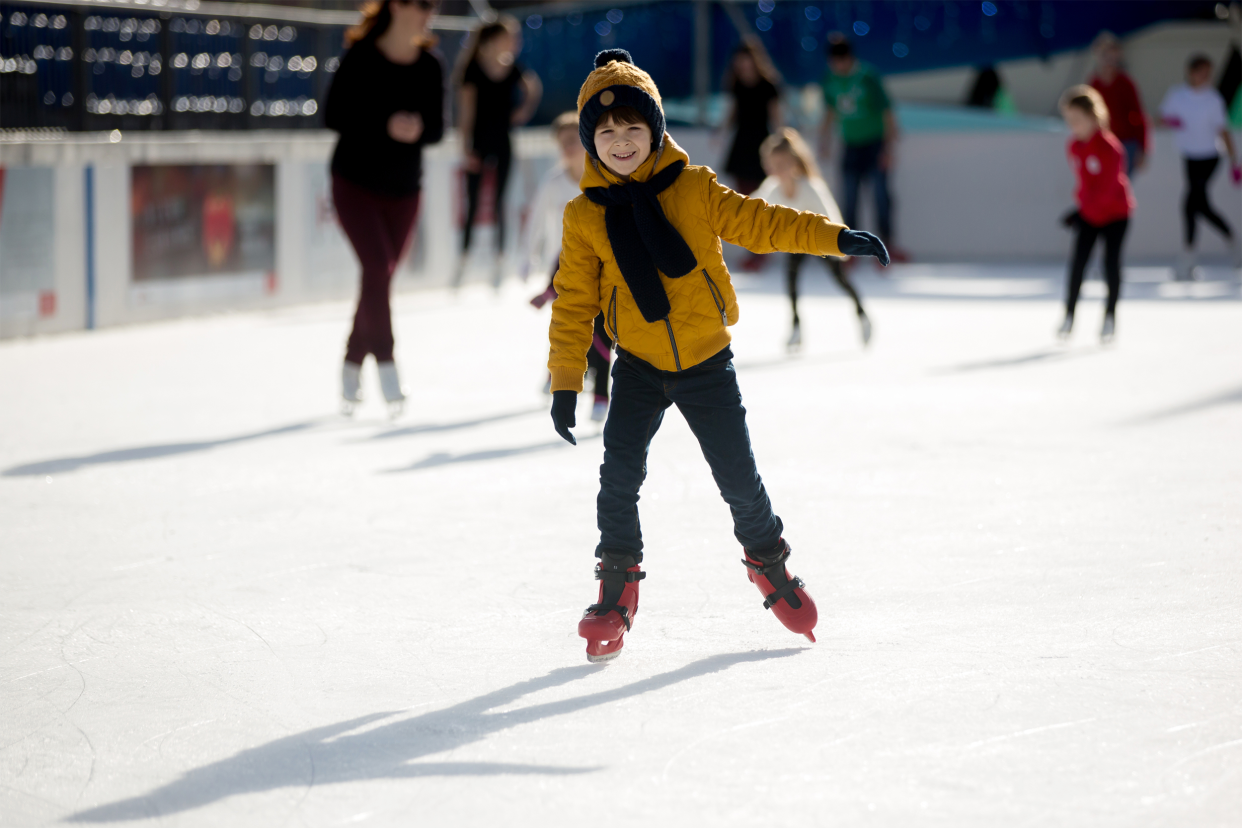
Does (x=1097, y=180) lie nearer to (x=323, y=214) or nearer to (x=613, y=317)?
(x=323, y=214)

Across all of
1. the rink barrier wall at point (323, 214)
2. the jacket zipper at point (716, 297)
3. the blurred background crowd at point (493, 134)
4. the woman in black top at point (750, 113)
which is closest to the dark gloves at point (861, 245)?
the jacket zipper at point (716, 297)

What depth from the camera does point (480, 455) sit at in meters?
5.44

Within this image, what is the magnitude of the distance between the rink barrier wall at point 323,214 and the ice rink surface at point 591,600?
1.86 meters

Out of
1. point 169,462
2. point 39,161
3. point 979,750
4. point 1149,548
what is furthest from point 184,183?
point 979,750

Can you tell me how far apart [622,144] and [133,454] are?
9.92 ft

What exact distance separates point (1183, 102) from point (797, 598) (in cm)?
963

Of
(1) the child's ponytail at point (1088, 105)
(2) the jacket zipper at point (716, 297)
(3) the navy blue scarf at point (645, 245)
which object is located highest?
(1) the child's ponytail at point (1088, 105)

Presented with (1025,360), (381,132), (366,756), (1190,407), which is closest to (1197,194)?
(1025,360)

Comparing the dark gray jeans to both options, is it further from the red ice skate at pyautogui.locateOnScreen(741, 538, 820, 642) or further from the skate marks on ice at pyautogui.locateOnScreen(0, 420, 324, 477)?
the skate marks on ice at pyautogui.locateOnScreen(0, 420, 324, 477)

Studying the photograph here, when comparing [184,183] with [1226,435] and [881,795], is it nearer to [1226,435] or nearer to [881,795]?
[1226,435]

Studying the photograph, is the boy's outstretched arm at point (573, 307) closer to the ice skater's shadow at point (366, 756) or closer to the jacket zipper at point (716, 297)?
the jacket zipper at point (716, 297)

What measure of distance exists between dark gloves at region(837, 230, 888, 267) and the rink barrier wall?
6299 millimetres

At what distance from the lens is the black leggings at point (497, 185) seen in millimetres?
10500

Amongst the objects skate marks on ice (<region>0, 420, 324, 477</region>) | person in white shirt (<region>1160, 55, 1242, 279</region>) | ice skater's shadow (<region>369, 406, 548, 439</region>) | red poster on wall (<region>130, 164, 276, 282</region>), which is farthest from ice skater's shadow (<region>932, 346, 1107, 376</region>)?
red poster on wall (<region>130, 164, 276, 282</region>)
